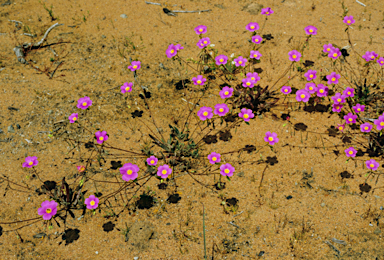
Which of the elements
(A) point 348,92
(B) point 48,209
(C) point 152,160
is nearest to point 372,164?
(A) point 348,92

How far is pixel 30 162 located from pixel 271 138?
303 cm

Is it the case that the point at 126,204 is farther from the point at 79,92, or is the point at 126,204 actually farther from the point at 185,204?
the point at 79,92

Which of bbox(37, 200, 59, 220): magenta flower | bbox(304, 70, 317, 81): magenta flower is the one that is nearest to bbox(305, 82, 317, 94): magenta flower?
bbox(304, 70, 317, 81): magenta flower

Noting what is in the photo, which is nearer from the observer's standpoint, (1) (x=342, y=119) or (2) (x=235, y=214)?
(2) (x=235, y=214)

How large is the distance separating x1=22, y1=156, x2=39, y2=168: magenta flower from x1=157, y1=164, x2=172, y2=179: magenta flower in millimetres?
1540

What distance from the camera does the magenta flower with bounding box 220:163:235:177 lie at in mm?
3163

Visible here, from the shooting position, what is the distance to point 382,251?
261 cm

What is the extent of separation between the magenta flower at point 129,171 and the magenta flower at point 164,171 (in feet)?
0.94

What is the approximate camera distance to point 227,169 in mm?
3180

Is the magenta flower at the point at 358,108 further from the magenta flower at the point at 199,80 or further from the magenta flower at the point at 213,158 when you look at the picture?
the magenta flower at the point at 199,80

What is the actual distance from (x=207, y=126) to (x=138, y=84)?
1.40 metres

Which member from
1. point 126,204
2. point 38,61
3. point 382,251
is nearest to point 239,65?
point 126,204

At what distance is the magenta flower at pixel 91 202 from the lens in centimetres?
297

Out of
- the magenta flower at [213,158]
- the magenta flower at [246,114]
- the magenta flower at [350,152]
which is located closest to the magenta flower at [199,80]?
the magenta flower at [246,114]
